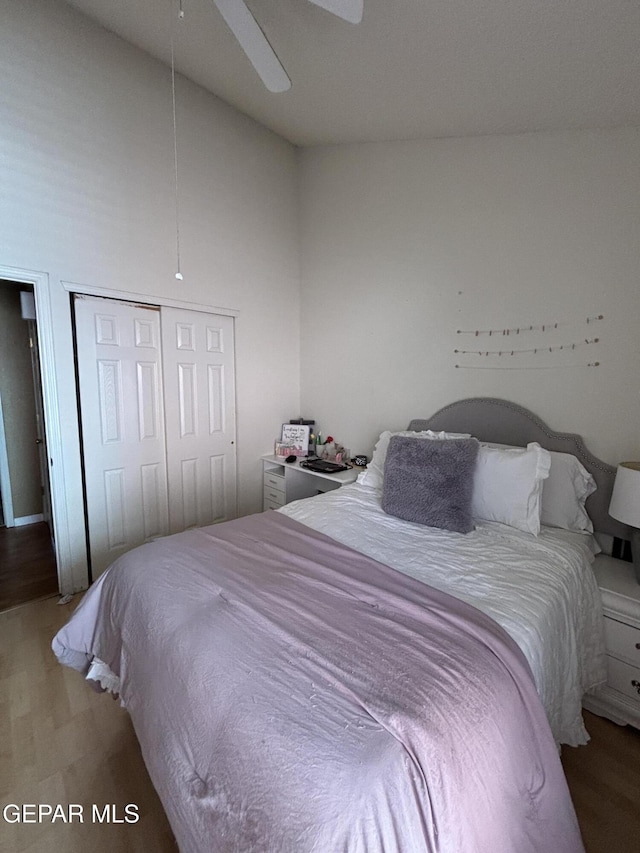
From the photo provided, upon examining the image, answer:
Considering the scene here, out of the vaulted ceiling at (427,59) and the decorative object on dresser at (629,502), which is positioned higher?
the vaulted ceiling at (427,59)

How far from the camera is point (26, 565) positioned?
9.80 ft

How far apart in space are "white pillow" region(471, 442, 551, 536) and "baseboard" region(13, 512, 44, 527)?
4.13 meters

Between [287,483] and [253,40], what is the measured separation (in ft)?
8.92

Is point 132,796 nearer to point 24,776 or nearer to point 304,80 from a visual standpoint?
point 24,776

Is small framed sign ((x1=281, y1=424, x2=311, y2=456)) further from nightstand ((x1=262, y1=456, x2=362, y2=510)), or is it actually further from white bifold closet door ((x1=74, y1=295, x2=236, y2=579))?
white bifold closet door ((x1=74, y1=295, x2=236, y2=579))

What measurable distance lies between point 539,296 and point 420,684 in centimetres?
213

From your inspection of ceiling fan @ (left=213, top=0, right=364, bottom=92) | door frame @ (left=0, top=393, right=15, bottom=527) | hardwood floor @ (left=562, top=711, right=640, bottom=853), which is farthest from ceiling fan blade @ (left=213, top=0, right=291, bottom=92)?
door frame @ (left=0, top=393, right=15, bottom=527)

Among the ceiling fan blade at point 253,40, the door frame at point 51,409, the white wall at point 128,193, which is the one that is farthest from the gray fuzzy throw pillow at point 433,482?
the door frame at point 51,409

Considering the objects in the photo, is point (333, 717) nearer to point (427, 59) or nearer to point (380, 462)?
Answer: point (380, 462)

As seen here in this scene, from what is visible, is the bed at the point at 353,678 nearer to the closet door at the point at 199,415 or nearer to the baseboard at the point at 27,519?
the closet door at the point at 199,415

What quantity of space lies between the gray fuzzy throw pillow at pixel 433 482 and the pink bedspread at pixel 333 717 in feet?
1.87

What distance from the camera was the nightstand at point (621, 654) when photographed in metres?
1.59

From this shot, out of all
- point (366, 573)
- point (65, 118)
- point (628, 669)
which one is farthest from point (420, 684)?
point (65, 118)

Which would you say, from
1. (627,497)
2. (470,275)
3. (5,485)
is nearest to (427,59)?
(470,275)
